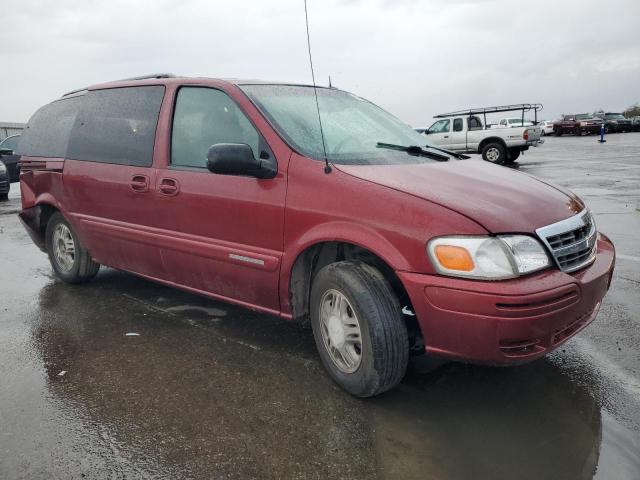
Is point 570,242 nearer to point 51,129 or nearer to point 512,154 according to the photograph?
point 51,129

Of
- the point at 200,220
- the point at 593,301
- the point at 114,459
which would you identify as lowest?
the point at 114,459

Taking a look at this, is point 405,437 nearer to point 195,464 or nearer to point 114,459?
point 195,464

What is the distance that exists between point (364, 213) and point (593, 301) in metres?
1.23

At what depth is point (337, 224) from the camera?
2730 mm

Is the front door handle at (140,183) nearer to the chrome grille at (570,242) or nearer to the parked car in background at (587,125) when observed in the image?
the chrome grille at (570,242)

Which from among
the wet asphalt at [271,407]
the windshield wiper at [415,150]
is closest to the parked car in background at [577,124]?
the wet asphalt at [271,407]

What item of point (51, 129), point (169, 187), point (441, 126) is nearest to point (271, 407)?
point (169, 187)

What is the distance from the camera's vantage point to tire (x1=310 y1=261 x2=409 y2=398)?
8.43 ft

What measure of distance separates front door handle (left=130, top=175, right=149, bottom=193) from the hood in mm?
1605

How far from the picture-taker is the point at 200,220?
341cm

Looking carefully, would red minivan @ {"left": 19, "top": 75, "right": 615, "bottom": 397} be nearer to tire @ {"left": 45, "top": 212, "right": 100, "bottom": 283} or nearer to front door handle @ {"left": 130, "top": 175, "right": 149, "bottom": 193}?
front door handle @ {"left": 130, "top": 175, "right": 149, "bottom": 193}

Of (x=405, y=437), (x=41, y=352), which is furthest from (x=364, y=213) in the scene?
(x=41, y=352)

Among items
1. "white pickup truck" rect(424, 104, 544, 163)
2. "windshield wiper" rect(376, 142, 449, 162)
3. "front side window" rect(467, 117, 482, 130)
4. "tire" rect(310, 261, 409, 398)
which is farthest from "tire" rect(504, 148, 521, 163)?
"tire" rect(310, 261, 409, 398)

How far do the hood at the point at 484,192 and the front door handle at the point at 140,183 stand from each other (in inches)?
63.2
